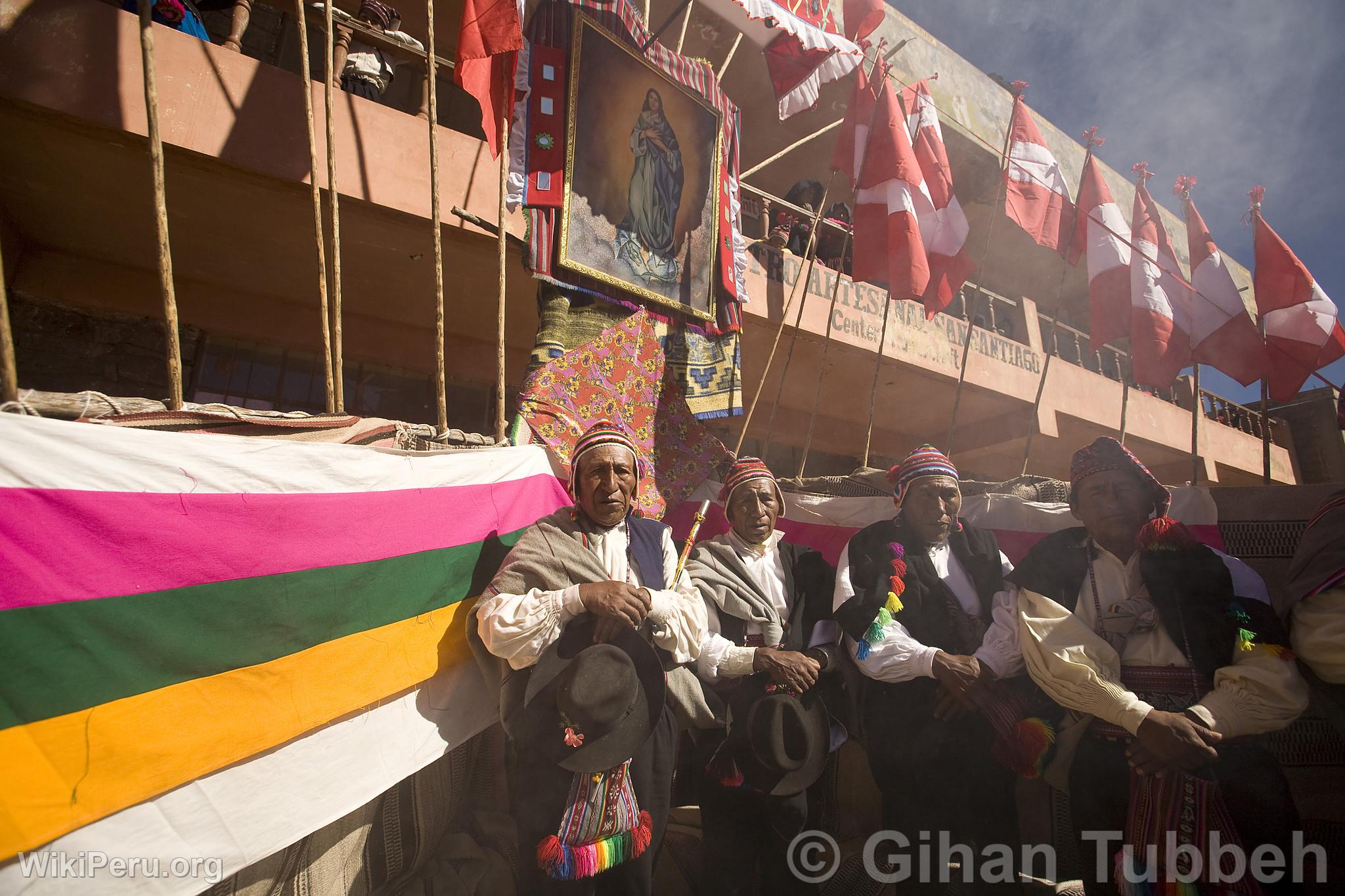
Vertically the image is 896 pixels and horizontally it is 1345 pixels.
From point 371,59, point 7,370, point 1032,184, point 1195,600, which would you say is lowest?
point 1195,600

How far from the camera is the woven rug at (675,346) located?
3615 mm

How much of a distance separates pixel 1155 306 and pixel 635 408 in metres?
4.27

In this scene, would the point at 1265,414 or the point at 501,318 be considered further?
the point at 1265,414

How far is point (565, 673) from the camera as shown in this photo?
6.20ft

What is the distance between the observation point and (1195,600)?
198 cm

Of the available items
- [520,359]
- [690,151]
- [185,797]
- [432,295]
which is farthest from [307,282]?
[185,797]

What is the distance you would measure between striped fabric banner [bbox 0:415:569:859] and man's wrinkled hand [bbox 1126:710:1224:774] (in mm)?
2109

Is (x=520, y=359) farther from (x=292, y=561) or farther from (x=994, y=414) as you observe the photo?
(x=994, y=414)

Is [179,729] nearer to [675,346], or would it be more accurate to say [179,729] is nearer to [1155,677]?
[1155,677]

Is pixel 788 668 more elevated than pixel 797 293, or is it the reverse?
pixel 797 293

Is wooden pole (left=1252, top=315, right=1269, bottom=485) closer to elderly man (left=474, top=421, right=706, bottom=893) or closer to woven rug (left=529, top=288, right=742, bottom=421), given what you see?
woven rug (left=529, top=288, right=742, bottom=421)

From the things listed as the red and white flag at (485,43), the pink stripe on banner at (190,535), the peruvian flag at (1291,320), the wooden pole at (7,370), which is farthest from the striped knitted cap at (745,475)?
the peruvian flag at (1291,320)

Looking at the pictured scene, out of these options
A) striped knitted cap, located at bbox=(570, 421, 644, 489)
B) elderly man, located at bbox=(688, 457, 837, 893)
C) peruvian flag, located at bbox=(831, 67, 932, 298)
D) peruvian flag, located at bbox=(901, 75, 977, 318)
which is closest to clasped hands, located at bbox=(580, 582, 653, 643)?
elderly man, located at bbox=(688, 457, 837, 893)

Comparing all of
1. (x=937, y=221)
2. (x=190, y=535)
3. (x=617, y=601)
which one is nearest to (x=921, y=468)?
(x=617, y=601)
